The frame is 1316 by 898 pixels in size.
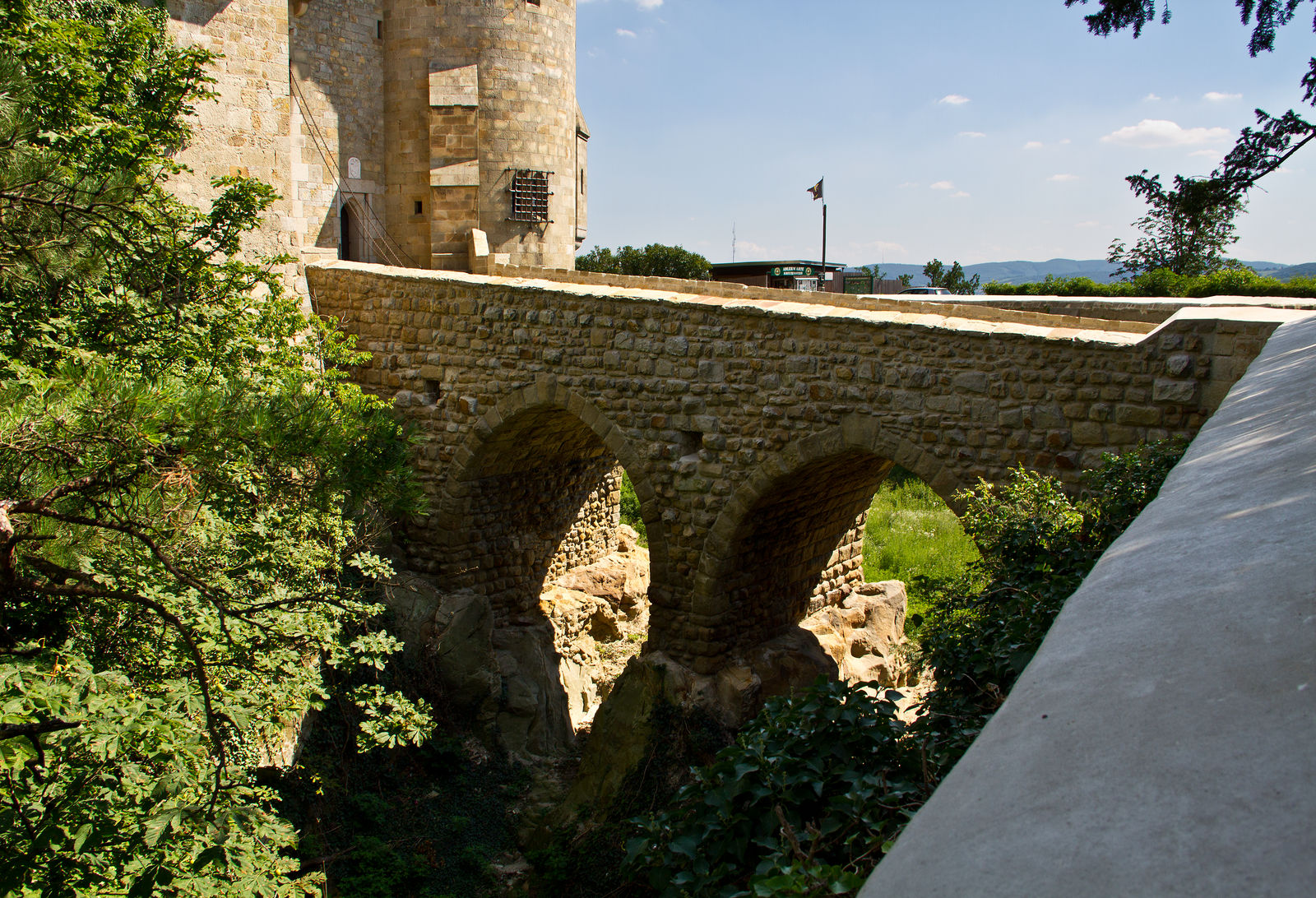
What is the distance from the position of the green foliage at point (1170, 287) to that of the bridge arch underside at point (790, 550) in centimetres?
666

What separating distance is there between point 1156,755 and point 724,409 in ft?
25.5

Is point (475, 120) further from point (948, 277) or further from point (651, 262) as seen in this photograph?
point (948, 277)

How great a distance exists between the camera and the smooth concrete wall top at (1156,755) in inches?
34.2

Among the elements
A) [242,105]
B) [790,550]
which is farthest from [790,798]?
[242,105]

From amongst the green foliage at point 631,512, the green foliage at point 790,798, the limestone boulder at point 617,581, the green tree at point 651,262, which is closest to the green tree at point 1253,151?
the green foliage at point 790,798

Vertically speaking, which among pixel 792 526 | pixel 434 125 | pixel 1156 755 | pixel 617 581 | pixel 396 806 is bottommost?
pixel 396 806

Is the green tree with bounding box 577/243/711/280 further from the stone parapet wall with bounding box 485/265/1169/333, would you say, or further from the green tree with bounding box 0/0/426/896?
the green tree with bounding box 0/0/426/896

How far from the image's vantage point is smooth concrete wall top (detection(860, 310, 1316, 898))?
869mm

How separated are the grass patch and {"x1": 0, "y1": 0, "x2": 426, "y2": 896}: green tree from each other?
10122 millimetres

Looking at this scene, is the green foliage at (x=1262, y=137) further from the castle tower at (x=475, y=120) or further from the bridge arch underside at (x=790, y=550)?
the castle tower at (x=475, y=120)

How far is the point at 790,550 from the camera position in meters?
10.1

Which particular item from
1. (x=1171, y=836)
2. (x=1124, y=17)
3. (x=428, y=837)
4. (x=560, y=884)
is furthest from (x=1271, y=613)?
(x=428, y=837)

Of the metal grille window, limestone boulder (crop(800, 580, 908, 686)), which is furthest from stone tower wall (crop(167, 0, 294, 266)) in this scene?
limestone boulder (crop(800, 580, 908, 686))

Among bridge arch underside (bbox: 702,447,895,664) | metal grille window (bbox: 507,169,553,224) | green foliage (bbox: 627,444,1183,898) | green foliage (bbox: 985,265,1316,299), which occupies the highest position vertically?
metal grille window (bbox: 507,169,553,224)
